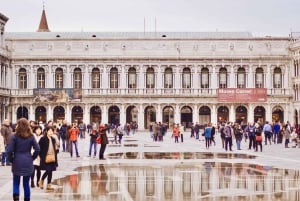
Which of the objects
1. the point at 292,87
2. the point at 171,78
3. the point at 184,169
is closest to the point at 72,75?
the point at 171,78

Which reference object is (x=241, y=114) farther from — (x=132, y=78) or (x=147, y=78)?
(x=132, y=78)

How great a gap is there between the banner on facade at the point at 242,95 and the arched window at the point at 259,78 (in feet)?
7.50

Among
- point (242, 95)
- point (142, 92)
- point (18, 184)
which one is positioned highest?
point (142, 92)

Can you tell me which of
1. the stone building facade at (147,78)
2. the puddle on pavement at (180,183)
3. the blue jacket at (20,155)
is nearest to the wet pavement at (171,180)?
the puddle on pavement at (180,183)

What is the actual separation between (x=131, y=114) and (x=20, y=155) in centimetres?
8009

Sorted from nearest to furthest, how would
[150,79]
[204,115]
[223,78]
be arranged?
[223,78], [204,115], [150,79]

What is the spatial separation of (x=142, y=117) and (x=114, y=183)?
243 ft

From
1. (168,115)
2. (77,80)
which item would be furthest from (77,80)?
(168,115)

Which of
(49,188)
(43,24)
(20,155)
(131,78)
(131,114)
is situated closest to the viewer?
(20,155)

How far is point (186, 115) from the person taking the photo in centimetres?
9444

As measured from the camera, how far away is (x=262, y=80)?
305 ft

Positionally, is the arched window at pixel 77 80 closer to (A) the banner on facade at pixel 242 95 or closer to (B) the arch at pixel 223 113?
(A) the banner on facade at pixel 242 95

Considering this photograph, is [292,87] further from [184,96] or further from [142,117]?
[142,117]

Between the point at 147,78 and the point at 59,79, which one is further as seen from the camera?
the point at 147,78
